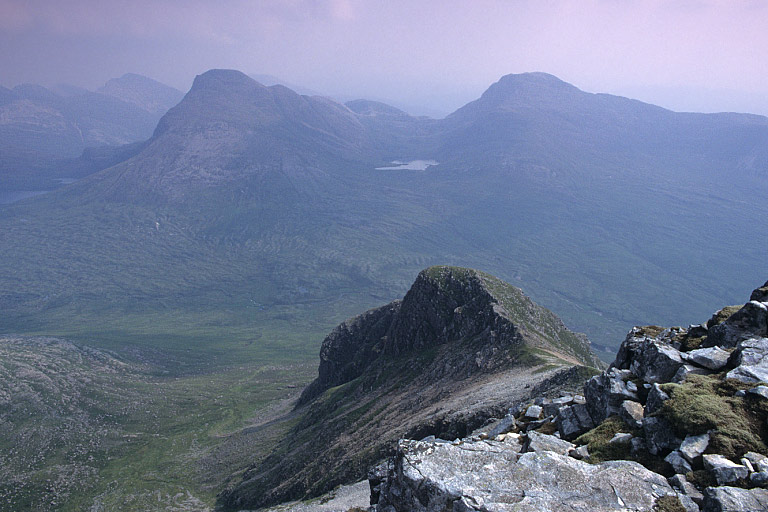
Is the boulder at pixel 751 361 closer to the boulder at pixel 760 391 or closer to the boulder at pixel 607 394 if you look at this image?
the boulder at pixel 760 391

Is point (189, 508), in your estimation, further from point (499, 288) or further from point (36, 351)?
point (36, 351)

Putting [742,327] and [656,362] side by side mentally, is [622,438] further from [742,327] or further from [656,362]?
[742,327]

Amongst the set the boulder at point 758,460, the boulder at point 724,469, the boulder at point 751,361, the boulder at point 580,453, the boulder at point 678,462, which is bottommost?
the boulder at point 580,453

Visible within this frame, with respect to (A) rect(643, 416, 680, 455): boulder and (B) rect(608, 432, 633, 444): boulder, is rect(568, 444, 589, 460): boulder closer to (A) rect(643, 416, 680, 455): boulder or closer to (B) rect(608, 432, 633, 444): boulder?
(B) rect(608, 432, 633, 444): boulder

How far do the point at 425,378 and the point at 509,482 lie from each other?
61.6 metres

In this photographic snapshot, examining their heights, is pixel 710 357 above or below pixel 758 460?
above

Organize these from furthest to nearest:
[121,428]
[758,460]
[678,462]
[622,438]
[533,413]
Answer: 1. [121,428]
2. [533,413]
3. [622,438]
4. [678,462]
5. [758,460]

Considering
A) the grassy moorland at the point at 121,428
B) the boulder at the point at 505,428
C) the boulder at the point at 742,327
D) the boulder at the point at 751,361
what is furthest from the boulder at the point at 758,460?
the grassy moorland at the point at 121,428

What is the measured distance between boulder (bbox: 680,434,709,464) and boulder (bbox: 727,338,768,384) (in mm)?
4707

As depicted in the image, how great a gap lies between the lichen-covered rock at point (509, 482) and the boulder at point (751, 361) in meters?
7.63

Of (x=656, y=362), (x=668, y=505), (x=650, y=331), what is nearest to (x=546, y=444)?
(x=668, y=505)

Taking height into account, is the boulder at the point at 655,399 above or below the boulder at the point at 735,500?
above

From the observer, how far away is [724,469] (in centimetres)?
1822

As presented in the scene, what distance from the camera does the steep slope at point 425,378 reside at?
5941 centimetres
